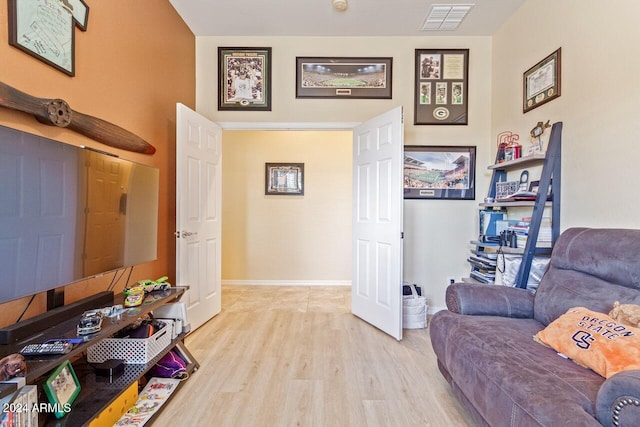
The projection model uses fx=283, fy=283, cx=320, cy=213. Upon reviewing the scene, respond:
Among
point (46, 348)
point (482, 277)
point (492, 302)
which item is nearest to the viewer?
point (46, 348)

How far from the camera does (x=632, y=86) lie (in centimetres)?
158

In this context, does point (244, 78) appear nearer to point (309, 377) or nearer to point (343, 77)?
point (343, 77)

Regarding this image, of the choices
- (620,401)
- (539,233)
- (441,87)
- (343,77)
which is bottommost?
(620,401)

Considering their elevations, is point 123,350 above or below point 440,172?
below

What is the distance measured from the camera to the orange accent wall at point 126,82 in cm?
136

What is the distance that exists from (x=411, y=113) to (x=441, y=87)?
41 cm

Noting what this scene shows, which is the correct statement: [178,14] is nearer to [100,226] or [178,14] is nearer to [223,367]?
[100,226]

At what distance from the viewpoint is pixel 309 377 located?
1.90m

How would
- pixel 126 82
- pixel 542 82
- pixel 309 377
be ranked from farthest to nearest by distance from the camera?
pixel 542 82
pixel 126 82
pixel 309 377

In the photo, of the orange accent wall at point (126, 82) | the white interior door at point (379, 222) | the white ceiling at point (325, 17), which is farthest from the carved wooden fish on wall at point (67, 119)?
the white interior door at point (379, 222)

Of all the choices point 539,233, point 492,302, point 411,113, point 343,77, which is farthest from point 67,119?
point 539,233

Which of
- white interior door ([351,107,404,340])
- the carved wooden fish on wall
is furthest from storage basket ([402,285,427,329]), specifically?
the carved wooden fish on wall

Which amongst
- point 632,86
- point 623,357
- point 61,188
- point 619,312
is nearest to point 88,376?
point 61,188

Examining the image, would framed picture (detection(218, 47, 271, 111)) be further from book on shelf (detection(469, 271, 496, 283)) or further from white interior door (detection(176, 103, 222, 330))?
book on shelf (detection(469, 271, 496, 283))
